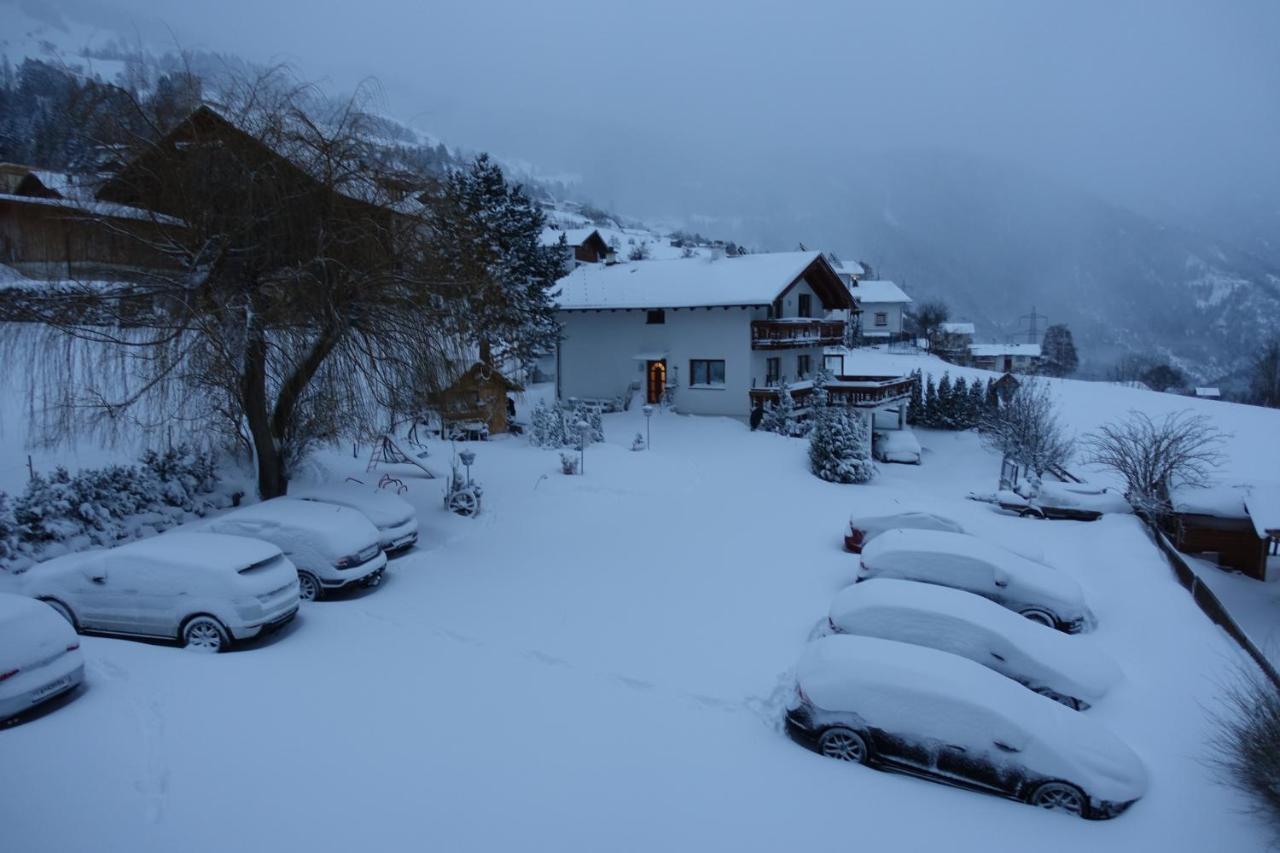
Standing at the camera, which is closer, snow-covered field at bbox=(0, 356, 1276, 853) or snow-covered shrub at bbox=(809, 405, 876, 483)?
snow-covered field at bbox=(0, 356, 1276, 853)

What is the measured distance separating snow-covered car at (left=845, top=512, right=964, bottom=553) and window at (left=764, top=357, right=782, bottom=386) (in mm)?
16930

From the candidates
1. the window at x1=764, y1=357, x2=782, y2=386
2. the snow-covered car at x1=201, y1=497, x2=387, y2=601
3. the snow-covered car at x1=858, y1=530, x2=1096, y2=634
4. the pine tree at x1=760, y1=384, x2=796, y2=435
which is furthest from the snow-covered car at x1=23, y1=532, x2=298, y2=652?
the window at x1=764, y1=357, x2=782, y2=386

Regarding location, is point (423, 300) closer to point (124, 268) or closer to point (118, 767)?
point (124, 268)

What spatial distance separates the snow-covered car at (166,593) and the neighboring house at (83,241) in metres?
5.46

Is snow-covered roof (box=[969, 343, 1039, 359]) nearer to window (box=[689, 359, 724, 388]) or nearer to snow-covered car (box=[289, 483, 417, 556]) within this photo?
window (box=[689, 359, 724, 388])

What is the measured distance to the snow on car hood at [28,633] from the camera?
6.61 m

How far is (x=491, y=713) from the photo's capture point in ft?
25.3

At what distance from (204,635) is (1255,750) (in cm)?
1179

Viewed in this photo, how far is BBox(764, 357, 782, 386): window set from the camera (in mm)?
31406

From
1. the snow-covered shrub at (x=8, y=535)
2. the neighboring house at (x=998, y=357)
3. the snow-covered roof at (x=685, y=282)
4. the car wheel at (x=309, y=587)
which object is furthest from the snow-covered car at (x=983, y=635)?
the neighboring house at (x=998, y=357)

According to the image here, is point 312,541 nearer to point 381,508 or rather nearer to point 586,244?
point 381,508

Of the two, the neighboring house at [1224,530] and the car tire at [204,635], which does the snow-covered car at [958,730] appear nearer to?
the car tire at [204,635]

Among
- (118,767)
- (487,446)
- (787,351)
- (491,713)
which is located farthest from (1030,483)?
(118,767)

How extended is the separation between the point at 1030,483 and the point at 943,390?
18.2m
